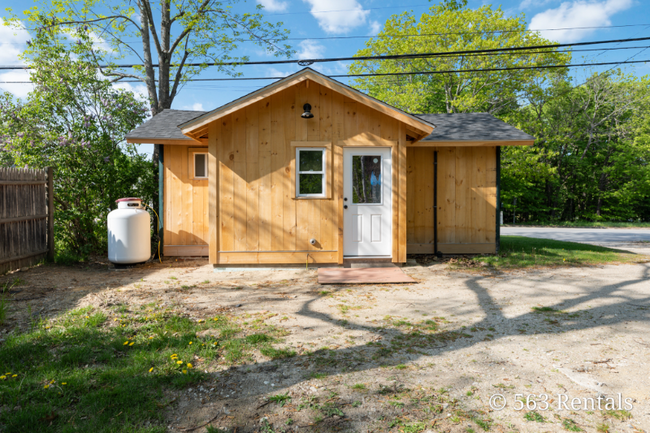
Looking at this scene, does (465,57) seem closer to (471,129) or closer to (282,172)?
(471,129)

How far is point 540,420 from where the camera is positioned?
7.09 ft

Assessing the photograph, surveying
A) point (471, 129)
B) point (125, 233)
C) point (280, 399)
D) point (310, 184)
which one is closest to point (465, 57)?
point (471, 129)

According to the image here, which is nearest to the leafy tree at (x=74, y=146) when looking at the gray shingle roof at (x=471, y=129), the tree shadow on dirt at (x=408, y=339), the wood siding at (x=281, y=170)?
the wood siding at (x=281, y=170)

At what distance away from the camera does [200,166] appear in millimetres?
8469

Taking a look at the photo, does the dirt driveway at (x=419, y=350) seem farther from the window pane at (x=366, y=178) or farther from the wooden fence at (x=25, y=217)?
the window pane at (x=366, y=178)

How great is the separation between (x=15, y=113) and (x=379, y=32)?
18.8 metres

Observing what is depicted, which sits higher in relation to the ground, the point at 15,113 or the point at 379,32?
the point at 379,32

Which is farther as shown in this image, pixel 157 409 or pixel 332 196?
pixel 332 196

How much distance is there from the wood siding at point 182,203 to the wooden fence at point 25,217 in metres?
2.24

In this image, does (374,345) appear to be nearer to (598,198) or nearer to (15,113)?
(15,113)

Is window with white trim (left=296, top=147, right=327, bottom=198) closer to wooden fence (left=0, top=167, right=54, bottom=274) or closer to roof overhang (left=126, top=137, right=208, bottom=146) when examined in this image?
roof overhang (left=126, top=137, right=208, bottom=146)

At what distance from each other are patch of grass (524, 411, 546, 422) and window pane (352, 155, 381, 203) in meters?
5.17

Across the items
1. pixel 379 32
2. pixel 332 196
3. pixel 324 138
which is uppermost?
pixel 379 32

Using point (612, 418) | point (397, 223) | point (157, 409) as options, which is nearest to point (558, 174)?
point (397, 223)
